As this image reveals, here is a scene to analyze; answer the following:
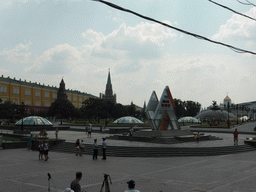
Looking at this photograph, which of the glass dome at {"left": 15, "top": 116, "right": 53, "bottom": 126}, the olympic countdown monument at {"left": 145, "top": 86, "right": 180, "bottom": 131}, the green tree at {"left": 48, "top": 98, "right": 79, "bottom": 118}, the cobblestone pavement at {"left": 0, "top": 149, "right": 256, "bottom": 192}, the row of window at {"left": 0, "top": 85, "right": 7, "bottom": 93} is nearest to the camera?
the cobblestone pavement at {"left": 0, "top": 149, "right": 256, "bottom": 192}

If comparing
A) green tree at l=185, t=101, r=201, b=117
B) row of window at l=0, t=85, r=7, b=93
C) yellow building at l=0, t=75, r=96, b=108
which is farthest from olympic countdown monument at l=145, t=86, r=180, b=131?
green tree at l=185, t=101, r=201, b=117

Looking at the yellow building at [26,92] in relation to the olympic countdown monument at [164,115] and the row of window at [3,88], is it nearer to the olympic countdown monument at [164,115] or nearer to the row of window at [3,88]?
the row of window at [3,88]

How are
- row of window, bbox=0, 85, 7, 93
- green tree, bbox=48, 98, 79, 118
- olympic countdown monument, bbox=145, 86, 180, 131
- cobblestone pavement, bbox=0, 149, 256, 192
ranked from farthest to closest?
row of window, bbox=0, 85, 7, 93
green tree, bbox=48, 98, 79, 118
olympic countdown monument, bbox=145, 86, 180, 131
cobblestone pavement, bbox=0, 149, 256, 192

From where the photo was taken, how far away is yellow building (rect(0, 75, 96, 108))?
86625 mm

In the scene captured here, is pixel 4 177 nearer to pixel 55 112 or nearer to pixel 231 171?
pixel 231 171

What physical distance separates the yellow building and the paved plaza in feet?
235

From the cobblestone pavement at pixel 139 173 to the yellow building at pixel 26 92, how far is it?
7171 cm

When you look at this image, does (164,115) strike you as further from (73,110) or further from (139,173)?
(73,110)

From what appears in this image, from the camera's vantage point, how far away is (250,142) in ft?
88.8

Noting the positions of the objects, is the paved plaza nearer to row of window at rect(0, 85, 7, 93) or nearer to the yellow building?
row of window at rect(0, 85, 7, 93)

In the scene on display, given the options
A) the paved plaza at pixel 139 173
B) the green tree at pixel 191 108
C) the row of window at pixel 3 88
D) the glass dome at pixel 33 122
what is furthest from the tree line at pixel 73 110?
the paved plaza at pixel 139 173

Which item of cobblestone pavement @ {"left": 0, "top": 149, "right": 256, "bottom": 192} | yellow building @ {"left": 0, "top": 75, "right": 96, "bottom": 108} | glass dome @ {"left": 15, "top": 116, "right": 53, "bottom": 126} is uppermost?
yellow building @ {"left": 0, "top": 75, "right": 96, "bottom": 108}

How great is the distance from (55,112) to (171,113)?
185ft

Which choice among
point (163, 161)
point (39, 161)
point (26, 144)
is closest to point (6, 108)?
point (26, 144)
